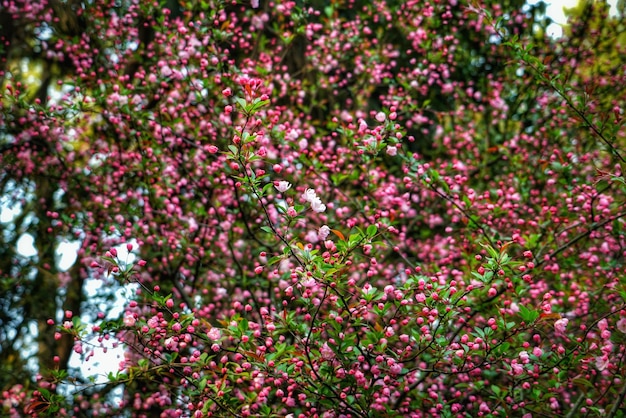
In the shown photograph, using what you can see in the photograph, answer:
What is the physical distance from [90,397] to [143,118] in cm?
271

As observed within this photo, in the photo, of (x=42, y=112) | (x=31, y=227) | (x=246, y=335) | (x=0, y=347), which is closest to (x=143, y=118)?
(x=42, y=112)

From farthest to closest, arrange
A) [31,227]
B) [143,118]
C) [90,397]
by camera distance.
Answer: [31,227] → [90,397] → [143,118]

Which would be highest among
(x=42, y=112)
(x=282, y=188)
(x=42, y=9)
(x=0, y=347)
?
(x=42, y=9)

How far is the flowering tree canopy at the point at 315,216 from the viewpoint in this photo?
289cm

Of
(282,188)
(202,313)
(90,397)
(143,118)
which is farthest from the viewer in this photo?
(90,397)

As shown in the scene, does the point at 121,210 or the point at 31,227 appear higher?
the point at 31,227

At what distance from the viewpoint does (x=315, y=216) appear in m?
5.38

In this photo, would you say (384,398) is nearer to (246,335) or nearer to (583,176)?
(246,335)

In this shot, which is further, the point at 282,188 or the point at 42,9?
the point at 42,9

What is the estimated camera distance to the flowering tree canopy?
2.89 metres

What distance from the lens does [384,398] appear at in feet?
10.3

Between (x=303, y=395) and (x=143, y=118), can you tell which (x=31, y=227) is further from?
(x=303, y=395)

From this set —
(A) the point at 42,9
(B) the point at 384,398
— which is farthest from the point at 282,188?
(A) the point at 42,9

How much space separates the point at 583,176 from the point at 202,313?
12.6 ft
